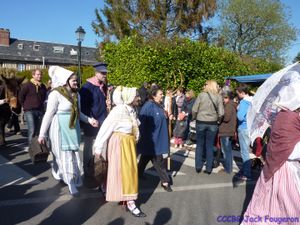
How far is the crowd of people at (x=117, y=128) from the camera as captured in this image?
5273 millimetres

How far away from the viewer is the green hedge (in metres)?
14.9

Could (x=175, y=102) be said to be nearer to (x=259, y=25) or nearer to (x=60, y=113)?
(x=60, y=113)

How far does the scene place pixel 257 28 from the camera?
42.1 metres

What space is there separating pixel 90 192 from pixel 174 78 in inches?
385

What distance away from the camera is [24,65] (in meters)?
65.2

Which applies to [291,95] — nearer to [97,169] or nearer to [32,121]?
[97,169]

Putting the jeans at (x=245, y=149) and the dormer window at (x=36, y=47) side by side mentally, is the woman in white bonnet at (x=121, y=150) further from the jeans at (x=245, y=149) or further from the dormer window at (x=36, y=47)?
the dormer window at (x=36, y=47)

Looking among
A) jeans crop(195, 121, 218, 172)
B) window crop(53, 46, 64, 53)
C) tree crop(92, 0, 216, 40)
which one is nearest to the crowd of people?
jeans crop(195, 121, 218, 172)

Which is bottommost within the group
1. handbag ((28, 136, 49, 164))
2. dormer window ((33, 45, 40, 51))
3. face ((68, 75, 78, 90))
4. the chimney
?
handbag ((28, 136, 49, 164))

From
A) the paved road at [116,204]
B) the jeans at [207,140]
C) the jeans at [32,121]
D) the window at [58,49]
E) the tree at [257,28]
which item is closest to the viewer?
the paved road at [116,204]

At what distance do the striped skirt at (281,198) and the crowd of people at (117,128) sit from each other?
0.07 meters

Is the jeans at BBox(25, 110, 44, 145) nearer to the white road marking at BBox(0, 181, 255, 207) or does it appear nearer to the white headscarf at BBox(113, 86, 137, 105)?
the white road marking at BBox(0, 181, 255, 207)

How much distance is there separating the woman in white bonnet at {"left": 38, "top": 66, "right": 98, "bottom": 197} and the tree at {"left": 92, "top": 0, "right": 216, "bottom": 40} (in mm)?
22775

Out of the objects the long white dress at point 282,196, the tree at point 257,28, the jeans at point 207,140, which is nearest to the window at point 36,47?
the tree at point 257,28
